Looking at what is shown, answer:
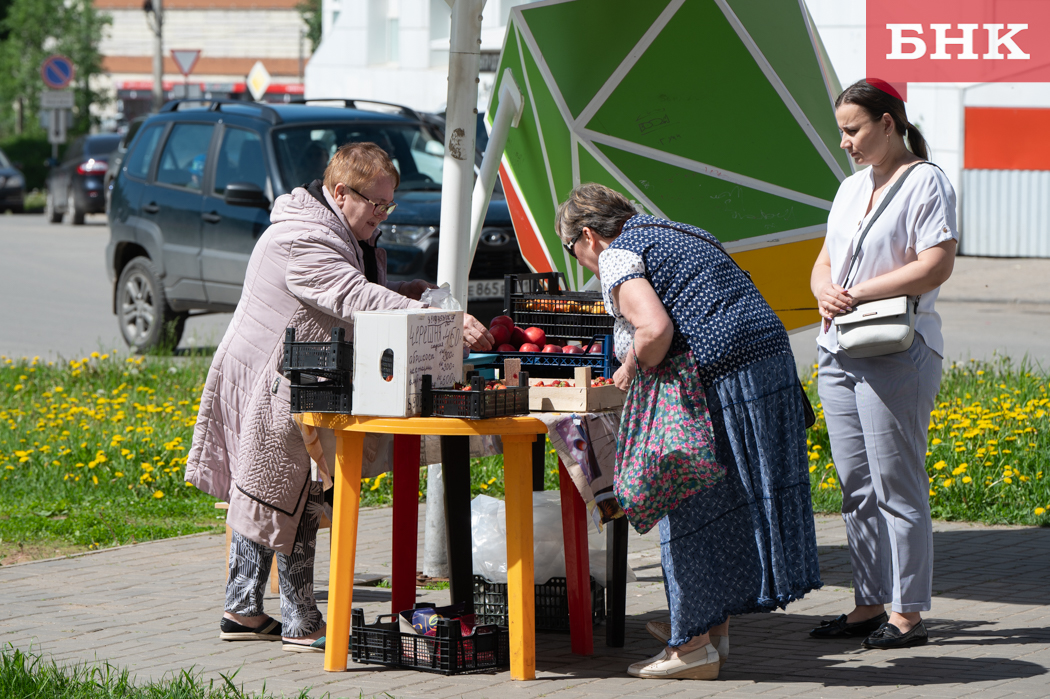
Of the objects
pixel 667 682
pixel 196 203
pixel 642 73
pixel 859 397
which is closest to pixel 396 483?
pixel 667 682

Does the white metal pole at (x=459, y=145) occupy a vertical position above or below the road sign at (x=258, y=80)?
below

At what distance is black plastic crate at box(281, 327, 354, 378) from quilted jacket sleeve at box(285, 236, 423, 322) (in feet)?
0.57

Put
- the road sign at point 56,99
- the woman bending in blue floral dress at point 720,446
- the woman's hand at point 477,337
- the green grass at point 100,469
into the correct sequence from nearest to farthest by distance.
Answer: the woman bending in blue floral dress at point 720,446
the woman's hand at point 477,337
the green grass at point 100,469
the road sign at point 56,99

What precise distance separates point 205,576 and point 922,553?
3167 millimetres

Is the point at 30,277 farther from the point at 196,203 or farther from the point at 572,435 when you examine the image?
the point at 572,435

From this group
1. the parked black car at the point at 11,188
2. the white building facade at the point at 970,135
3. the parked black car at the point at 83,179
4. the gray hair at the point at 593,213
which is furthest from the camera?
the parked black car at the point at 11,188

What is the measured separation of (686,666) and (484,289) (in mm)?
6365

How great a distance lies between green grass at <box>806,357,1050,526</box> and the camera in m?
7.55

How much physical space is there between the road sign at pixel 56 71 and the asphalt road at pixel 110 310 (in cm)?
943

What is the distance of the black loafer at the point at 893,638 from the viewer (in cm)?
520

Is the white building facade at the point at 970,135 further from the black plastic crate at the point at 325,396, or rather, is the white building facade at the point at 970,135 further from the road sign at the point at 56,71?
the black plastic crate at the point at 325,396

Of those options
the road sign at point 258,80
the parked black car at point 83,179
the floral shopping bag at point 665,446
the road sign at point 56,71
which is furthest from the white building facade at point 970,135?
the floral shopping bag at point 665,446

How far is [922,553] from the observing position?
17.0ft

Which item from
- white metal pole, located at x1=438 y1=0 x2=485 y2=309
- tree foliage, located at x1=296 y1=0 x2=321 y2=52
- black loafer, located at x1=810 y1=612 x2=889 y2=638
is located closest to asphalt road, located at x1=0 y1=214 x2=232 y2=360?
white metal pole, located at x1=438 y1=0 x2=485 y2=309
